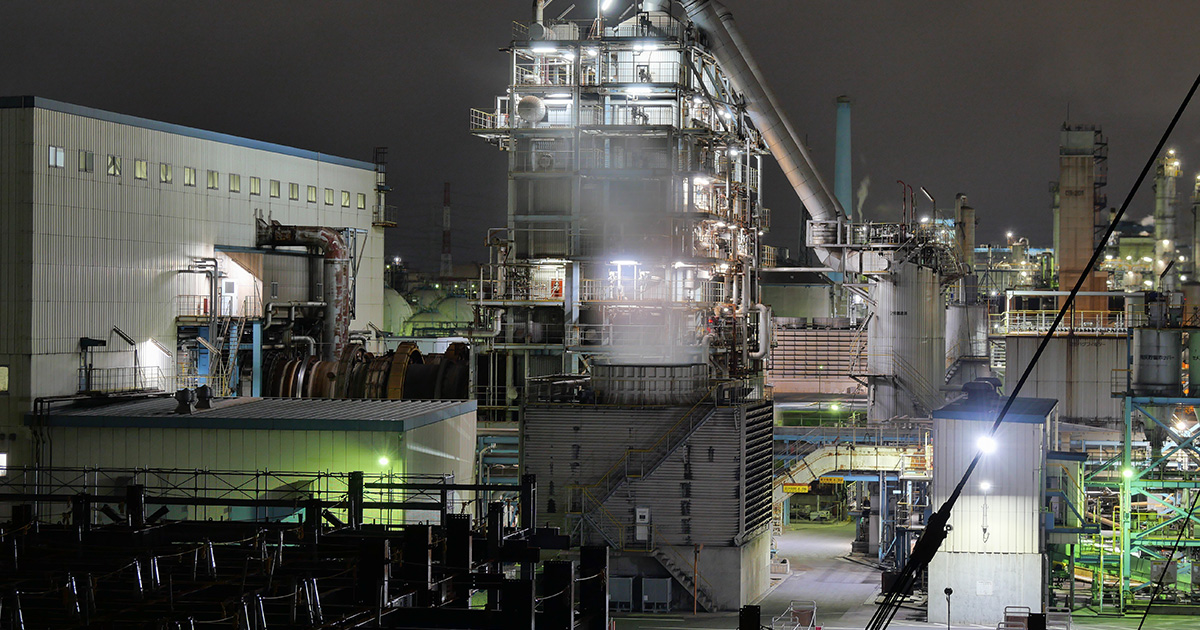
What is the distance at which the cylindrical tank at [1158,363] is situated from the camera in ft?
124

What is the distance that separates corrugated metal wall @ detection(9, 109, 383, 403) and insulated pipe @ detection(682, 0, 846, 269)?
66.1 feet

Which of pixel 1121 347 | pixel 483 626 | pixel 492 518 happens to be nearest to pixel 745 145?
pixel 1121 347

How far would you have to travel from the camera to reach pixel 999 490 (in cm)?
3325

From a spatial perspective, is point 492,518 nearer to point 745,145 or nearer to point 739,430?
point 739,430

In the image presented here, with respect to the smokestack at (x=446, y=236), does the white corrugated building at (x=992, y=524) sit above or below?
below

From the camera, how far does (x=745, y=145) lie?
53.4m

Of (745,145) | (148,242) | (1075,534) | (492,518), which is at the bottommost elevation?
(1075,534)

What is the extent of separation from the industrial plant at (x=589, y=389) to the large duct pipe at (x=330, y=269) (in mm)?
132

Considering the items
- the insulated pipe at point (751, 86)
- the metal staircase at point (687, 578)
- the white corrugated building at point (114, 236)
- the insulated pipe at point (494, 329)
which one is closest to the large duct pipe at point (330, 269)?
the white corrugated building at point (114, 236)

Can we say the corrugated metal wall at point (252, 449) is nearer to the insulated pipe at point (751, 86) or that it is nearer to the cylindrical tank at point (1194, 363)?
the insulated pipe at point (751, 86)

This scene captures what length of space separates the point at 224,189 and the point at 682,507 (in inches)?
1085

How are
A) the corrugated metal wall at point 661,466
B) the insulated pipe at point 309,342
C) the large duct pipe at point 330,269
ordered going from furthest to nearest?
the large duct pipe at point 330,269
the insulated pipe at point 309,342
the corrugated metal wall at point 661,466

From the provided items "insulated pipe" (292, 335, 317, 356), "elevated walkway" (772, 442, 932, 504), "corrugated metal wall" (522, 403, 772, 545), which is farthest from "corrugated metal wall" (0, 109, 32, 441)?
"elevated walkway" (772, 442, 932, 504)

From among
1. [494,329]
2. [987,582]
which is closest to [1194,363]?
[987,582]
